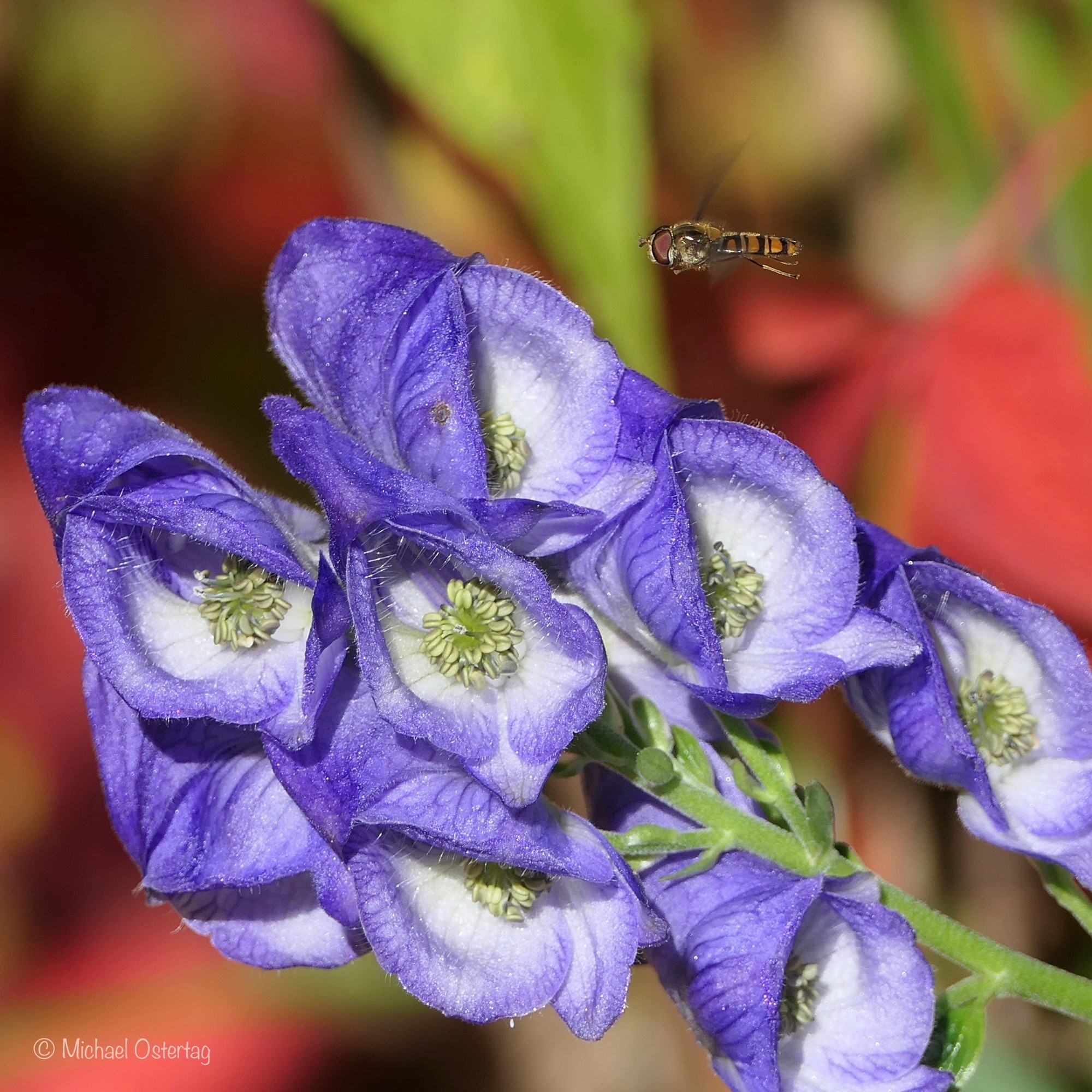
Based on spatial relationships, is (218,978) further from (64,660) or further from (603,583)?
(603,583)

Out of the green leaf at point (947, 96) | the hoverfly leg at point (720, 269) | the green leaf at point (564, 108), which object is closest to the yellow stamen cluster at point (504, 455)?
the hoverfly leg at point (720, 269)

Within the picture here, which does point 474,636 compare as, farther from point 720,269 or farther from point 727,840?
point 720,269

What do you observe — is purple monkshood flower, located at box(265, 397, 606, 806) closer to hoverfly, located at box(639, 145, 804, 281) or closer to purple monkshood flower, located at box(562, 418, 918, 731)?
purple monkshood flower, located at box(562, 418, 918, 731)

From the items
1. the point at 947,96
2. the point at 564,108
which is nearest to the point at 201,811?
the point at 564,108

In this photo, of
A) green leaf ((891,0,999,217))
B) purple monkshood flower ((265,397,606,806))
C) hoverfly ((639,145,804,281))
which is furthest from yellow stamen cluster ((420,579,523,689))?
green leaf ((891,0,999,217))

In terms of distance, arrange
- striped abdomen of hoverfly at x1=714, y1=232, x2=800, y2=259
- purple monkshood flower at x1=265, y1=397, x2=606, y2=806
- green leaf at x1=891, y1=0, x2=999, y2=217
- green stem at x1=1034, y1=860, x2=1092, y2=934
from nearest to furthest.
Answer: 1. purple monkshood flower at x1=265, y1=397, x2=606, y2=806
2. green stem at x1=1034, y1=860, x2=1092, y2=934
3. striped abdomen of hoverfly at x1=714, y1=232, x2=800, y2=259
4. green leaf at x1=891, y1=0, x2=999, y2=217
